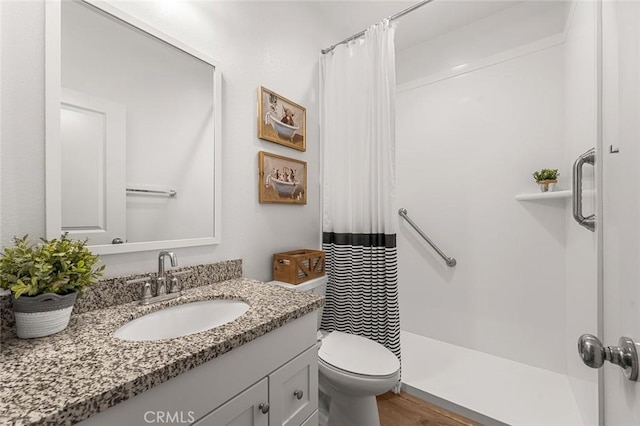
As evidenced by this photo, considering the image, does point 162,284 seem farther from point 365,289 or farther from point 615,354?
point 615,354

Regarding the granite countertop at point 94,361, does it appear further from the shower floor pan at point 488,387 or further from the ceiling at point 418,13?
the ceiling at point 418,13

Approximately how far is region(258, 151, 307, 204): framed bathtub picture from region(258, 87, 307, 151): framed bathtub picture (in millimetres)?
105

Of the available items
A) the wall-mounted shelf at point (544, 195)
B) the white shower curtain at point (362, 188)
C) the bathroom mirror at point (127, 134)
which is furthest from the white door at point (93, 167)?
the wall-mounted shelf at point (544, 195)

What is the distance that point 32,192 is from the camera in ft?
2.58

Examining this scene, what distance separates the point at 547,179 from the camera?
5.66 feet

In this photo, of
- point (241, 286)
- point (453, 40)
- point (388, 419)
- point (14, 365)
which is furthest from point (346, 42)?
point (388, 419)

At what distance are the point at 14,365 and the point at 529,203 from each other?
250cm

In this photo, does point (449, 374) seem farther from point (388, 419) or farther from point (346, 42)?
point (346, 42)

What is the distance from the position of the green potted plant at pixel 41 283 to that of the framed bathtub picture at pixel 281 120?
100cm

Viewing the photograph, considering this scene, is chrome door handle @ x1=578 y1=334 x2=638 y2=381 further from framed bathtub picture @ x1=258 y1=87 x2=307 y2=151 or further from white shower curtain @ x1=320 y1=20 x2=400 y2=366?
framed bathtub picture @ x1=258 y1=87 x2=307 y2=151

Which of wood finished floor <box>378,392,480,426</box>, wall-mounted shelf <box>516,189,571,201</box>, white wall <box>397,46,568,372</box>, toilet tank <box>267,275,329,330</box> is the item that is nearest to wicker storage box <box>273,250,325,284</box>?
toilet tank <box>267,275,329,330</box>

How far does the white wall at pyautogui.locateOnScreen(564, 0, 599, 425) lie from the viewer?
3.98 feet

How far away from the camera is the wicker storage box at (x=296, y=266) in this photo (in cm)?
147

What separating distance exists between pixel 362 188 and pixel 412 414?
1.32m
